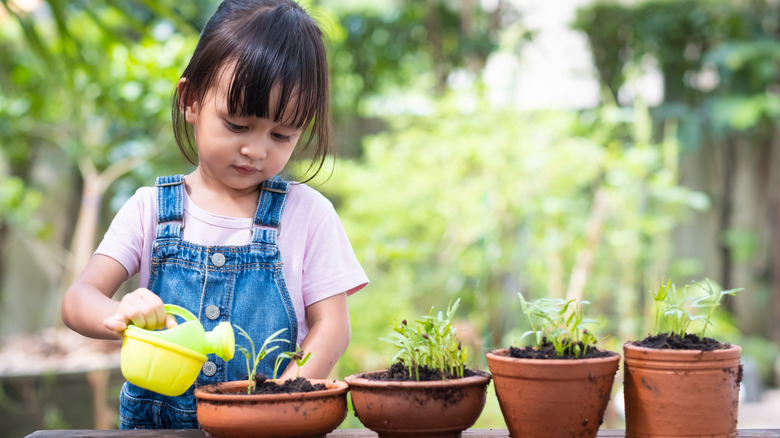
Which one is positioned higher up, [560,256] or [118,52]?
[118,52]

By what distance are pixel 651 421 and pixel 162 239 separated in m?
0.73

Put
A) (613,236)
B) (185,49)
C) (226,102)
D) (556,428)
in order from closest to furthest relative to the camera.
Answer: (556,428), (226,102), (185,49), (613,236)

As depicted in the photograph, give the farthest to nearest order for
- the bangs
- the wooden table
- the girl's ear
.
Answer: the girl's ear, the bangs, the wooden table

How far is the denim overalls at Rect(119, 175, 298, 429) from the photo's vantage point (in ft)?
3.79

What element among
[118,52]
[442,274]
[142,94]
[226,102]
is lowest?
[442,274]

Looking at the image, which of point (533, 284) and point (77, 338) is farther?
point (533, 284)

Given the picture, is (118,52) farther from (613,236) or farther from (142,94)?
(613,236)

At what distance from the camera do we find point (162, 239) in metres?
1.18

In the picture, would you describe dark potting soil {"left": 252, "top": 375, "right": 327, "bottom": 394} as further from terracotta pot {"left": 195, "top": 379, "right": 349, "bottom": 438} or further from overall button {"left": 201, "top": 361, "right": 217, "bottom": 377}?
overall button {"left": 201, "top": 361, "right": 217, "bottom": 377}

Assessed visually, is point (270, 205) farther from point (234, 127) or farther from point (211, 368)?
point (211, 368)

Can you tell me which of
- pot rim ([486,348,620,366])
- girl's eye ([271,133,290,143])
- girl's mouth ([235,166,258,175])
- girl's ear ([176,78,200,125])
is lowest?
pot rim ([486,348,620,366])

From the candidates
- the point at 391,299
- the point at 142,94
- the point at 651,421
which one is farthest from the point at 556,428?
the point at 142,94

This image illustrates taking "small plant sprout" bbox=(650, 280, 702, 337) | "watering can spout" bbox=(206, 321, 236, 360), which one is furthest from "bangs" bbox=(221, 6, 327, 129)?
"small plant sprout" bbox=(650, 280, 702, 337)

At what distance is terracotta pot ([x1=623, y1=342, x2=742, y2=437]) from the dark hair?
0.58m
